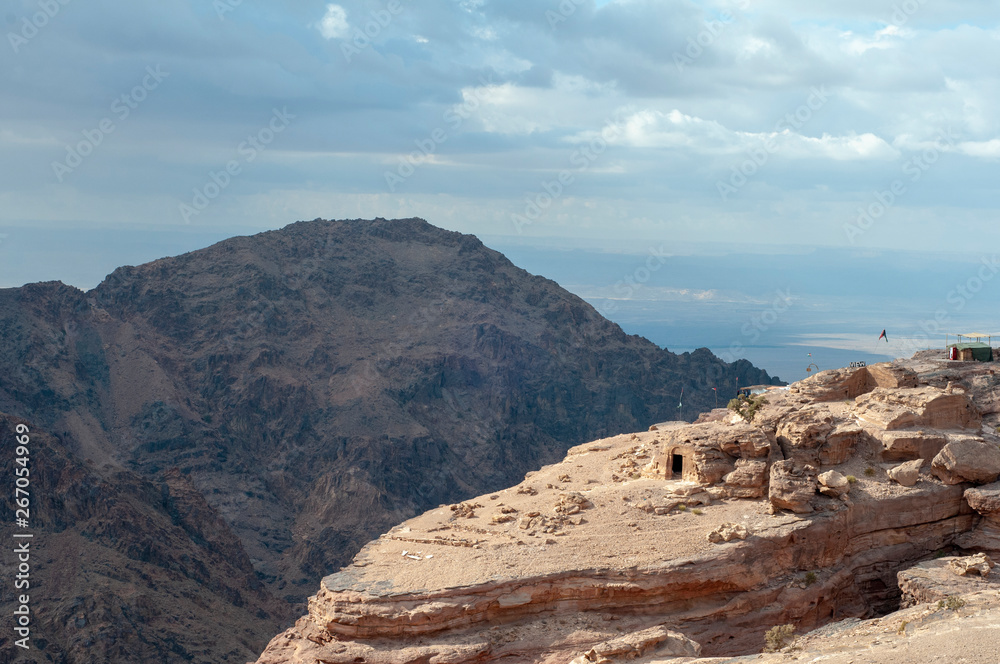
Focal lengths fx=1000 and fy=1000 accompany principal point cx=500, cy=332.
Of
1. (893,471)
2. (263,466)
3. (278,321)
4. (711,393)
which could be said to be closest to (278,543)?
(263,466)

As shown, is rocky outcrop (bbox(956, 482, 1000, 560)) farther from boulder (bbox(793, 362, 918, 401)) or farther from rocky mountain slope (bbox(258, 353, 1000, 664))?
boulder (bbox(793, 362, 918, 401))

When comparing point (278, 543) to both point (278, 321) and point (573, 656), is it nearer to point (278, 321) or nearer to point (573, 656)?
point (278, 321)

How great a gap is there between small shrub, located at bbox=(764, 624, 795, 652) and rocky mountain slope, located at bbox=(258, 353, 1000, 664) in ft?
3.07

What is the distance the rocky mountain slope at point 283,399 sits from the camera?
7781 cm

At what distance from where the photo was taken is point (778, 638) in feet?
104

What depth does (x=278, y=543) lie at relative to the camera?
107 meters

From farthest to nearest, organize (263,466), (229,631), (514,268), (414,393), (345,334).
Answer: (514,268) < (345,334) < (414,393) < (263,466) < (229,631)

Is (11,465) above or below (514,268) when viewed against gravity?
below

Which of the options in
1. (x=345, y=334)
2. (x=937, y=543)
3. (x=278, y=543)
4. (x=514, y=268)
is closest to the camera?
(x=937, y=543)

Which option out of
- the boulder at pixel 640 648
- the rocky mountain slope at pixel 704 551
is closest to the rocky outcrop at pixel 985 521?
the rocky mountain slope at pixel 704 551

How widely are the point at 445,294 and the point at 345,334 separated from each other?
58.5ft

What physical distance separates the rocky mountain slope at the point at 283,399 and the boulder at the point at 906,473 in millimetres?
46167

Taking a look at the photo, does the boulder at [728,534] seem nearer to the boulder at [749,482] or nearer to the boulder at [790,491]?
the boulder at [790,491]

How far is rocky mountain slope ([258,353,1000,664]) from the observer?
32.1 meters
